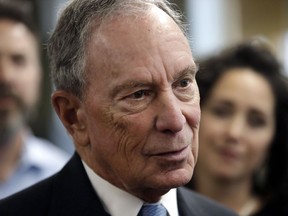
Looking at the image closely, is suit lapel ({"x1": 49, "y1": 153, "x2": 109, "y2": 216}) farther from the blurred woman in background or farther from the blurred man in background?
the blurred man in background

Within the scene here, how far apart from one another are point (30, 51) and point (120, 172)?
2066mm

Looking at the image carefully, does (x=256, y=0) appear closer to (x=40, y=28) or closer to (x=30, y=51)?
(x=40, y=28)

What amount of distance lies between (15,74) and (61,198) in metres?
1.86

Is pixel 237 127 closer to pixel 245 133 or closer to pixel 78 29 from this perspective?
pixel 245 133

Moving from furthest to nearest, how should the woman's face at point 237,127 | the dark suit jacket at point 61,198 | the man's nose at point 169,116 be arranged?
the woman's face at point 237,127 < the dark suit jacket at point 61,198 < the man's nose at point 169,116

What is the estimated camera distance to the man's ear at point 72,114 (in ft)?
6.15

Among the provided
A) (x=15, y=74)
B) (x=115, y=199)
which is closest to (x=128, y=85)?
(x=115, y=199)

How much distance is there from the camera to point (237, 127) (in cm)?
320

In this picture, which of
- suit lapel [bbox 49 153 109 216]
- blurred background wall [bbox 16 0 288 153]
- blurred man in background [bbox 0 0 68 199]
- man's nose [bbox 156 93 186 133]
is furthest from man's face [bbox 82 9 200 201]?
blurred background wall [bbox 16 0 288 153]

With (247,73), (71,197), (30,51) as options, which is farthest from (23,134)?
(71,197)

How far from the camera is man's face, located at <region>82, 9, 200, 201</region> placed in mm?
1749

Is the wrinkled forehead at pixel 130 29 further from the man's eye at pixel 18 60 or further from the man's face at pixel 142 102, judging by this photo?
the man's eye at pixel 18 60

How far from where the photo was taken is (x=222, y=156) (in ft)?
10.7

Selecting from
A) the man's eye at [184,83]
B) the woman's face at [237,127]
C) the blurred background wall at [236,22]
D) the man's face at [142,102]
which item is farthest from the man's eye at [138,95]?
the blurred background wall at [236,22]
